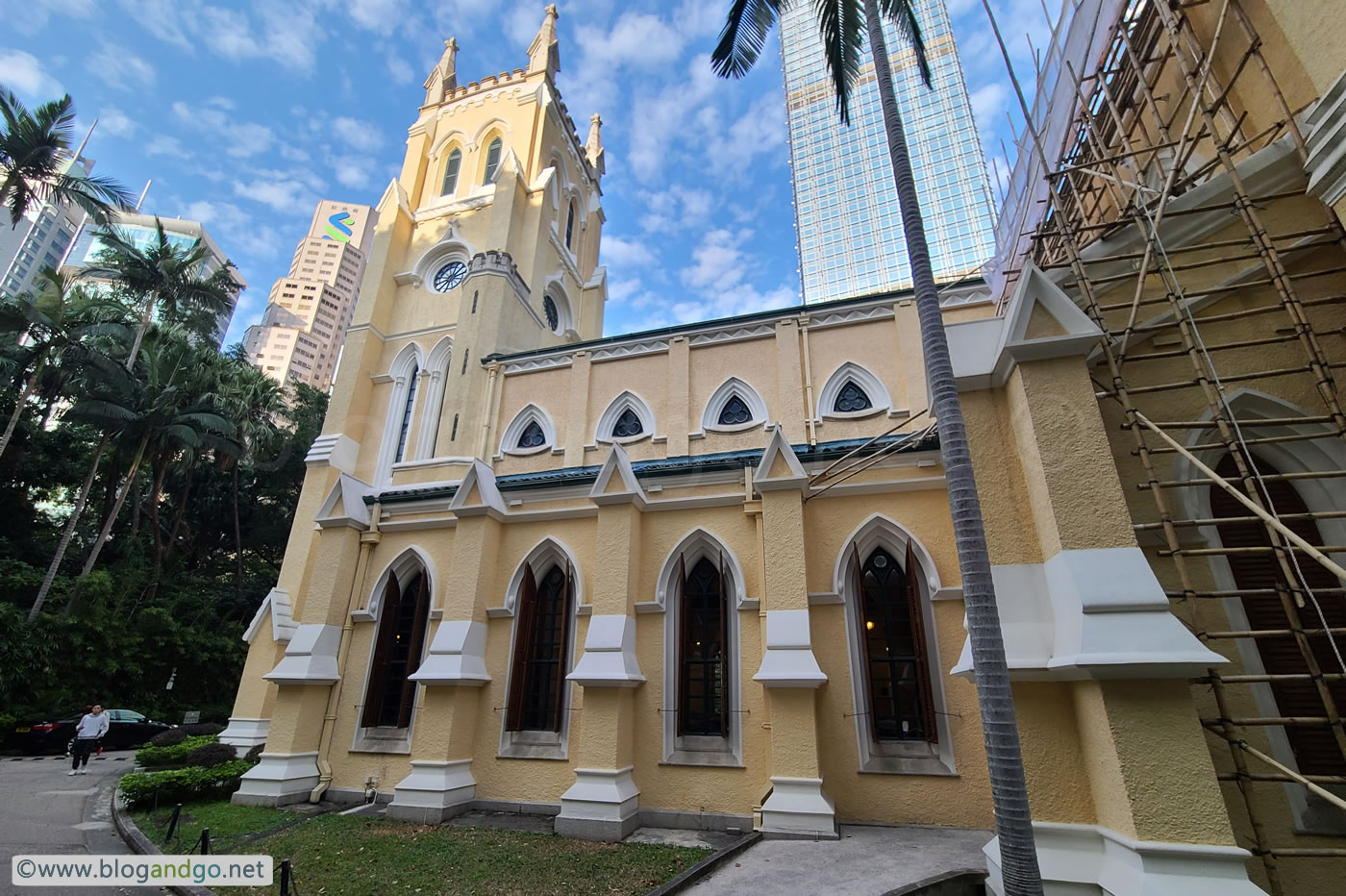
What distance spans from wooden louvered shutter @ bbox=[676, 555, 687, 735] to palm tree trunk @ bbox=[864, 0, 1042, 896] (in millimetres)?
5332

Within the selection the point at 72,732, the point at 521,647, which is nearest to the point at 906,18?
the point at 521,647

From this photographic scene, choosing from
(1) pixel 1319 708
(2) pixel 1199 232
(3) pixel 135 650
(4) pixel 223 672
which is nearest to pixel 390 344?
(3) pixel 135 650

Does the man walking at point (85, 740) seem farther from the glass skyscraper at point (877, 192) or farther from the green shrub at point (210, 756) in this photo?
the glass skyscraper at point (877, 192)

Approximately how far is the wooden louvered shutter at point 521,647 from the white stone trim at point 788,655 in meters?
4.02

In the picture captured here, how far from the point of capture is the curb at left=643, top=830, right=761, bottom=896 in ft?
18.2

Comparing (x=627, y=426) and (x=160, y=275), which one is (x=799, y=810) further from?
(x=160, y=275)

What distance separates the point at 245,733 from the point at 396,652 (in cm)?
521

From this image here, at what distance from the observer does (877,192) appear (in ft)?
157

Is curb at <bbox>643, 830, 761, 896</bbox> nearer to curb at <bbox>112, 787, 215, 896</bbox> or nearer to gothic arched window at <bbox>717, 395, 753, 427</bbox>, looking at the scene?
curb at <bbox>112, 787, 215, 896</bbox>

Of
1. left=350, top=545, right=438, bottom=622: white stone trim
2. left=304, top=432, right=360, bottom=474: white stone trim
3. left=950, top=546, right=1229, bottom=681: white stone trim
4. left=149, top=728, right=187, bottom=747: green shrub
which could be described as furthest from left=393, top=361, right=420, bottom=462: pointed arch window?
left=950, top=546, right=1229, bottom=681: white stone trim

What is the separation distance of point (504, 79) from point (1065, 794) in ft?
85.0

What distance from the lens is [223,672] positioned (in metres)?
23.6

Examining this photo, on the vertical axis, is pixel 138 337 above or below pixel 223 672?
above

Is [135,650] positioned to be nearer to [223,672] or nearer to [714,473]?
[223,672]
